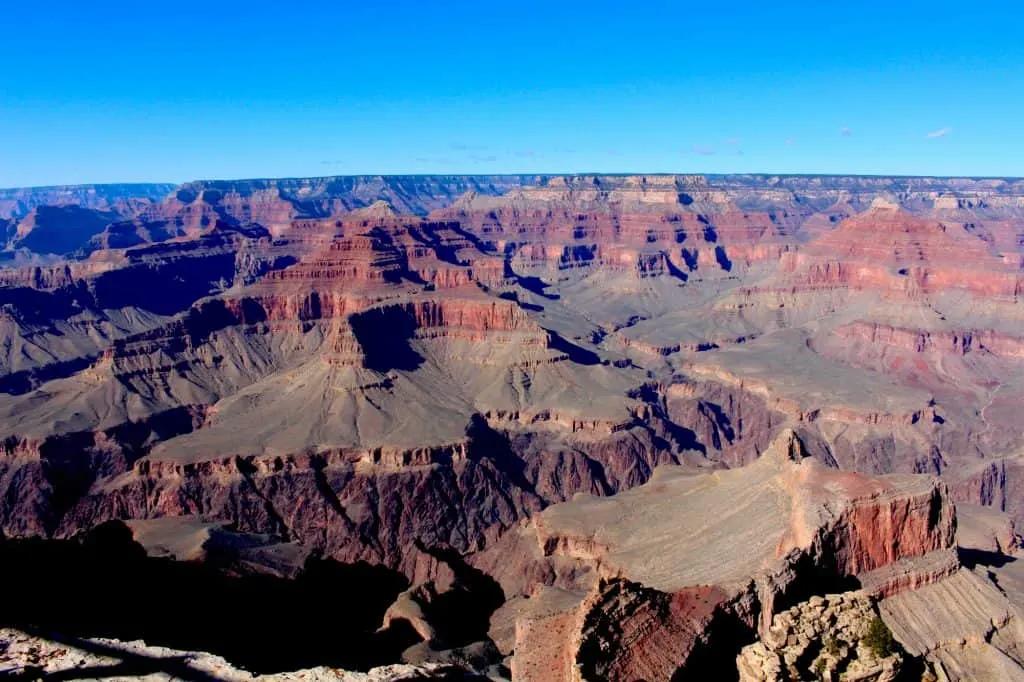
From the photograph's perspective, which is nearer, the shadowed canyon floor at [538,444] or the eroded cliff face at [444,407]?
the shadowed canyon floor at [538,444]

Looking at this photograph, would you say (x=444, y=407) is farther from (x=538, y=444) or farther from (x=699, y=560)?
(x=699, y=560)

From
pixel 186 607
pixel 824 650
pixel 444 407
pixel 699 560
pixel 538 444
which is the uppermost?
pixel 824 650

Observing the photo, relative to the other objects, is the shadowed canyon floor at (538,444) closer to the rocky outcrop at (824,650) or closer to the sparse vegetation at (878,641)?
the rocky outcrop at (824,650)

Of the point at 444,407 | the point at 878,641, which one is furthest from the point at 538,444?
the point at 878,641

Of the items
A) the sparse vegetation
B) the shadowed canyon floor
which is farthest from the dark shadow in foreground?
the sparse vegetation

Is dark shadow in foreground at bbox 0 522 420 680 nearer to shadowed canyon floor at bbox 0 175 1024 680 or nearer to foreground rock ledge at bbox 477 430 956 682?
shadowed canyon floor at bbox 0 175 1024 680

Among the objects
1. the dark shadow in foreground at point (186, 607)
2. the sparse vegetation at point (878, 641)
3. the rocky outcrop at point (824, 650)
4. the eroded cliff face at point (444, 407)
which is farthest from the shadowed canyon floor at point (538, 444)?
the sparse vegetation at point (878, 641)

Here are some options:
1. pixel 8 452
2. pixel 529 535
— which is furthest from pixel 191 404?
pixel 529 535
